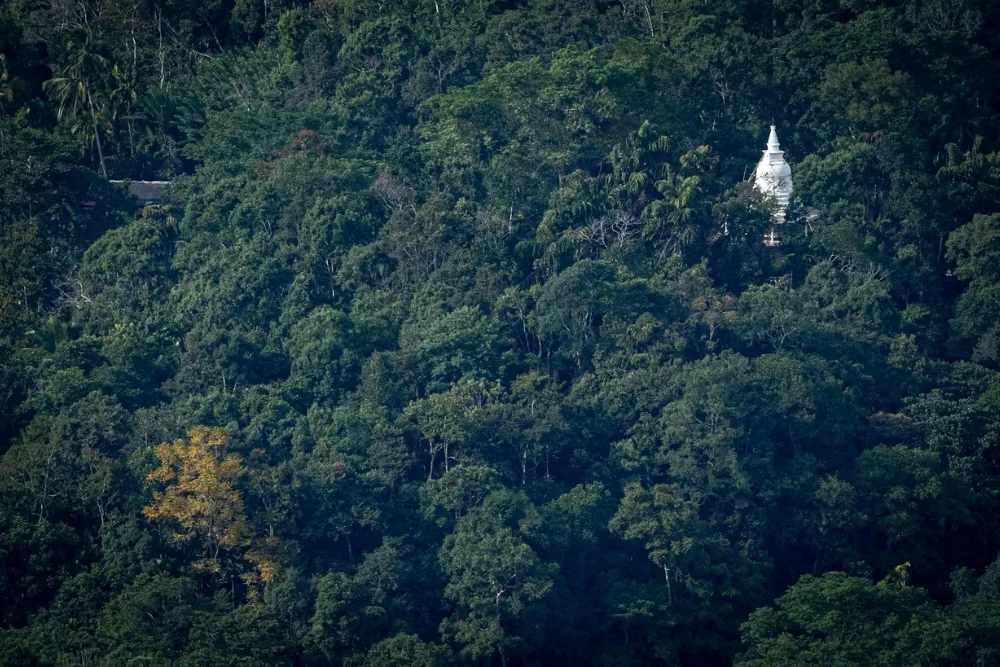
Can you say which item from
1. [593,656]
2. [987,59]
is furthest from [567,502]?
[987,59]

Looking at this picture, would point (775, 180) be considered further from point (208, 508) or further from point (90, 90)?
point (90, 90)

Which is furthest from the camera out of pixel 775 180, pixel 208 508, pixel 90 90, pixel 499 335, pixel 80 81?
pixel 90 90

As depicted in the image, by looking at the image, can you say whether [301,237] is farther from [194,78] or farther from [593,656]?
[593,656]

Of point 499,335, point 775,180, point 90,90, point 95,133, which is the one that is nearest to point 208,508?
point 499,335

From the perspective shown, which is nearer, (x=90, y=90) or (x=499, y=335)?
(x=499, y=335)

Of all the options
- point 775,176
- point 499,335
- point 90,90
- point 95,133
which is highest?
point 90,90

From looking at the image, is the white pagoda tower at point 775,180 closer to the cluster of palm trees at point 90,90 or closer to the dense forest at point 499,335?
the dense forest at point 499,335

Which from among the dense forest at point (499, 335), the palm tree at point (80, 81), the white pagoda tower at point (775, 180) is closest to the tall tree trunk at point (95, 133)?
the palm tree at point (80, 81)
